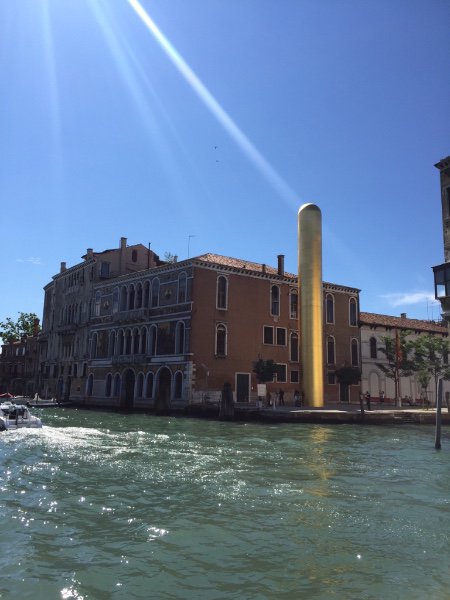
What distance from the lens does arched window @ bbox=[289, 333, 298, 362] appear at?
36.9 meters

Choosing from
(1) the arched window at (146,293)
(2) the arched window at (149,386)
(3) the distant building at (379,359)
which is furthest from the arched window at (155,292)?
(3) the distant building at (379,359)

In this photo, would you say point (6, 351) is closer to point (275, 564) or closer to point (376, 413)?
point (376, 413)

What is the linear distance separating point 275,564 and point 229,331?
93.9 ft

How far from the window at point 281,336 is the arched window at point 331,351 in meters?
4.14

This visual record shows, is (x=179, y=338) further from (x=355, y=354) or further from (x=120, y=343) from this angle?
(x=355, y=354)

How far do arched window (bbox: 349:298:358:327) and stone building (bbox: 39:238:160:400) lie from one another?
16.4 metres

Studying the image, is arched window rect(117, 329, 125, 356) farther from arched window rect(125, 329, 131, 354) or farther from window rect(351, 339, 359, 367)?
window rect(351, 339, 359, 367)

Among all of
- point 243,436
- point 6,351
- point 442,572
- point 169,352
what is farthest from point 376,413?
point 6,351

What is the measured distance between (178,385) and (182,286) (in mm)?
6235

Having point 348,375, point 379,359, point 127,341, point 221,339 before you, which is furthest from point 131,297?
point 379,359

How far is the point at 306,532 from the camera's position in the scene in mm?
6699

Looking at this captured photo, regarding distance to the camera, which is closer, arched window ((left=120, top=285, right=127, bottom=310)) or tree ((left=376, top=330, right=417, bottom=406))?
tree ((left=376, top=330, right=417, bottom=406))

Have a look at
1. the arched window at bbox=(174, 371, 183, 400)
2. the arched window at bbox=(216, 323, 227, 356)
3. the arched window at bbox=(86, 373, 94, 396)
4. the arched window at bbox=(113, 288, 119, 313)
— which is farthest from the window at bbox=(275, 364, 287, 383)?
the arched window at bbox=(86, 373, 94, 396)

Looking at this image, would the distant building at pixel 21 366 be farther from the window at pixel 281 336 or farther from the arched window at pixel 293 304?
the arched window at pixel 293 304
